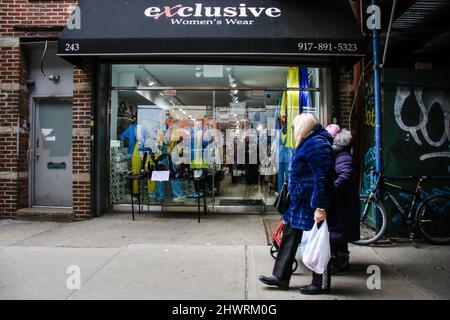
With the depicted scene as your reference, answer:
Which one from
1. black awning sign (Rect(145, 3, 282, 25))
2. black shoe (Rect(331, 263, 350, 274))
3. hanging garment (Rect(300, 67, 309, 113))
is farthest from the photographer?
hanging garment (Rect(300, 67, 309, 113))

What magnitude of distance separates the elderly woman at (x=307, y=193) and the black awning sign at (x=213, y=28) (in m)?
3.06

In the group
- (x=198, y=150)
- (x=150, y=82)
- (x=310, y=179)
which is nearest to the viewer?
(x=310, y=179)

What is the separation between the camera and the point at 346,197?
15.1ft

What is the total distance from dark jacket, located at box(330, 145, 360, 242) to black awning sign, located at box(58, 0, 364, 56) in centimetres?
262

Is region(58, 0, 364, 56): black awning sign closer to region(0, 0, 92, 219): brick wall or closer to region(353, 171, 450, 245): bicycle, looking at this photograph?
region(0, 0, 92, 219): brick wall

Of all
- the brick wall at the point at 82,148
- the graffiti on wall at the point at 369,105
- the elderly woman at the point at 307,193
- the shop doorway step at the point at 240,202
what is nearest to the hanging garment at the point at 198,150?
the shop doorway step at the point at 240,202

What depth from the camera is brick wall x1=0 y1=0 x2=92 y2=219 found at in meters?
7.80

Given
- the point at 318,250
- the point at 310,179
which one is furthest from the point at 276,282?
the point at 310,179

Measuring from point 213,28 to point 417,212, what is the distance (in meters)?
4.55

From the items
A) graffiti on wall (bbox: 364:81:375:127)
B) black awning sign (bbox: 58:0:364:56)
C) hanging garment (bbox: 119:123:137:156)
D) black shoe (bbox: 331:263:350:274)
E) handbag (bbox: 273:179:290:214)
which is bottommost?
black shoe (bbox: 331:263:350:274)

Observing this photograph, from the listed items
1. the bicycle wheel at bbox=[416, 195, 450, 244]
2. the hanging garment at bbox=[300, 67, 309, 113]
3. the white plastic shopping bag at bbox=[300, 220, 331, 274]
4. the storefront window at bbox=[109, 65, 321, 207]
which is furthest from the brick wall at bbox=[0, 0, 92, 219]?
the bicycle wheel at bbox=[416, 195, 450, 244]

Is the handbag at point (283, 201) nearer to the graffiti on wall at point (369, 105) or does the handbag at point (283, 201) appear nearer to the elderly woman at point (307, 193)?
the elderly woman at point (307, 193)

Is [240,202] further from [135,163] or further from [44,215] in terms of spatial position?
[44,215]

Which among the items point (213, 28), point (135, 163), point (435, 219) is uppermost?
point (213, 28)
